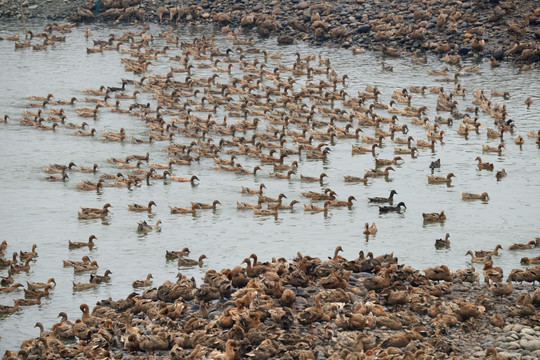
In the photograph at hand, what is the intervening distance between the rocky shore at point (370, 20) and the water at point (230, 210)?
6515 millimetres

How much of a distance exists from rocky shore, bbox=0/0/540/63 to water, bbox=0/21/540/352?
256 inches

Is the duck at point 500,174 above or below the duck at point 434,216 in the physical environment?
above

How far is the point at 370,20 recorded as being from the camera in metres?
68.6

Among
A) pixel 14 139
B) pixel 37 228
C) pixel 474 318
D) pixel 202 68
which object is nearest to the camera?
pixel 474 318

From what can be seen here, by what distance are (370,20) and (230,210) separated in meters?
33.0

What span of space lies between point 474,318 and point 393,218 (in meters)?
12.6

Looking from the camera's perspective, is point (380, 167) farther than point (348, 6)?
No

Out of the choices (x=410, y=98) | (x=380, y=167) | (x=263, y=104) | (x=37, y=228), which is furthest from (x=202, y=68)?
(x=37, y=228)

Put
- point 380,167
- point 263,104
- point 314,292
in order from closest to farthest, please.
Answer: point 314,292, point 380,167, point 263,104

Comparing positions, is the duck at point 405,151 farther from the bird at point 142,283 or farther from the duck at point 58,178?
the bird at point 142,283

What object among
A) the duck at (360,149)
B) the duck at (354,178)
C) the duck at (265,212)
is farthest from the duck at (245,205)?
the duck at (360,149)

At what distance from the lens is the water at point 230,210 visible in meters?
32.8

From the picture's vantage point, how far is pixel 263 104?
176 feet

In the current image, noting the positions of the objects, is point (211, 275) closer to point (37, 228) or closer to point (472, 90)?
point (37, 228)
